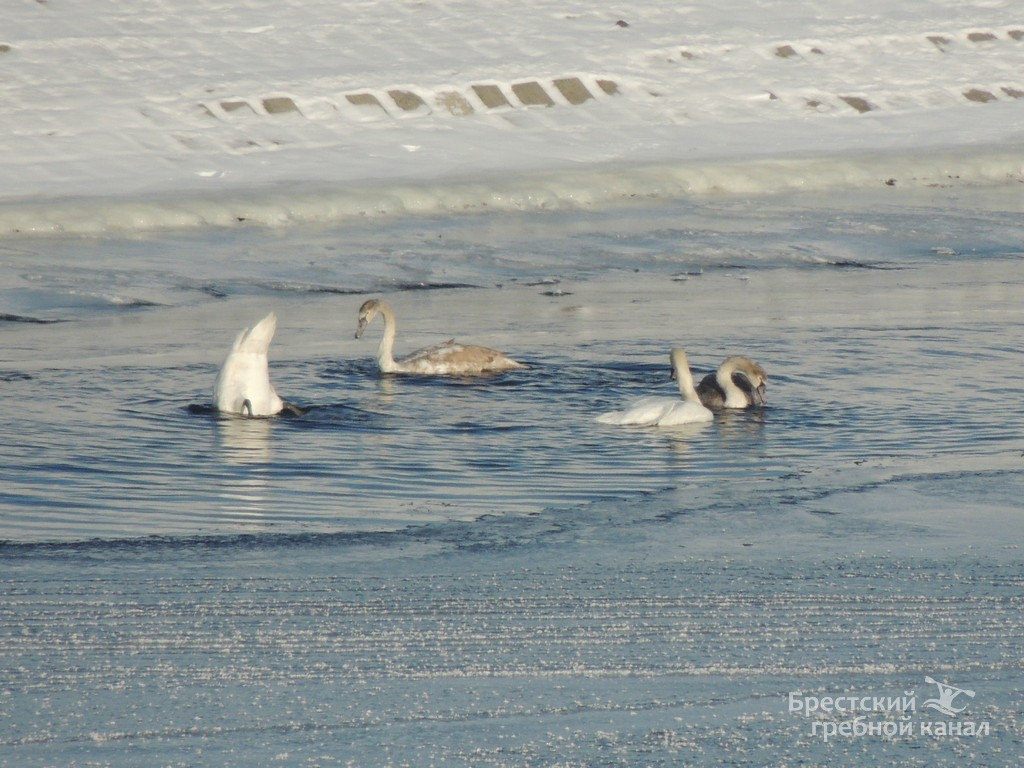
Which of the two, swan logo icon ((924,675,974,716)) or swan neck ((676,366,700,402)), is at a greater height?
swan logo icon ((924,675,974,716))

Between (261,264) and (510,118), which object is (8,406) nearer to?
(261,264)

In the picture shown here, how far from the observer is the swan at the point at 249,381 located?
9.54m

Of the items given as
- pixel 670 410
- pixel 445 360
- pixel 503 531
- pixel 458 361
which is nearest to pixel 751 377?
pixel 670 410

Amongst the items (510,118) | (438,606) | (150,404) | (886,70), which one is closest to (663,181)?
(510,118)

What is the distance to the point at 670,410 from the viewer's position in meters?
9.59

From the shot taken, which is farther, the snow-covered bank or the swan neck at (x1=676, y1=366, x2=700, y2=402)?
the snow-covered bank

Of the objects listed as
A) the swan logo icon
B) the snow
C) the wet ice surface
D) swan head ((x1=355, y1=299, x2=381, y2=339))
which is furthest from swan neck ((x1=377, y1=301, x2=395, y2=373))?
the swan logo icon

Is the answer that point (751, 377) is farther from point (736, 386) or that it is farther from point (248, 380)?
point (248, 380)

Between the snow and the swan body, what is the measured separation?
22.6ft

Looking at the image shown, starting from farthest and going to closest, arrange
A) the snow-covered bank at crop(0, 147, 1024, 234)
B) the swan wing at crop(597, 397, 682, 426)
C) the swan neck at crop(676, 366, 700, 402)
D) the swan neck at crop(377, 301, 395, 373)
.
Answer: the snow-covered bank at crop(0, 147, 1024, 234)
the swan neck at crop(377, 301, 395, 373)
the swan neck at crop(676, 366, 700, 402)
the swan wing at crop(597, 397, 682, 426)

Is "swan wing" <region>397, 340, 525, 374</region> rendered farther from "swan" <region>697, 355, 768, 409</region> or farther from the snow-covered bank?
the snow-covered bank

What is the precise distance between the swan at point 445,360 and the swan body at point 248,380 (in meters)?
1.39

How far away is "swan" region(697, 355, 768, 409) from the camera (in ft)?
33.0

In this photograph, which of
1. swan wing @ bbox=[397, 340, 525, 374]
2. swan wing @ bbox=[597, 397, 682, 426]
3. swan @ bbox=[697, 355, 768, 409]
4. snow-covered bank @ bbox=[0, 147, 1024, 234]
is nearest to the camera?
swan wing @ bbox=[597, 397, 682, 426]
